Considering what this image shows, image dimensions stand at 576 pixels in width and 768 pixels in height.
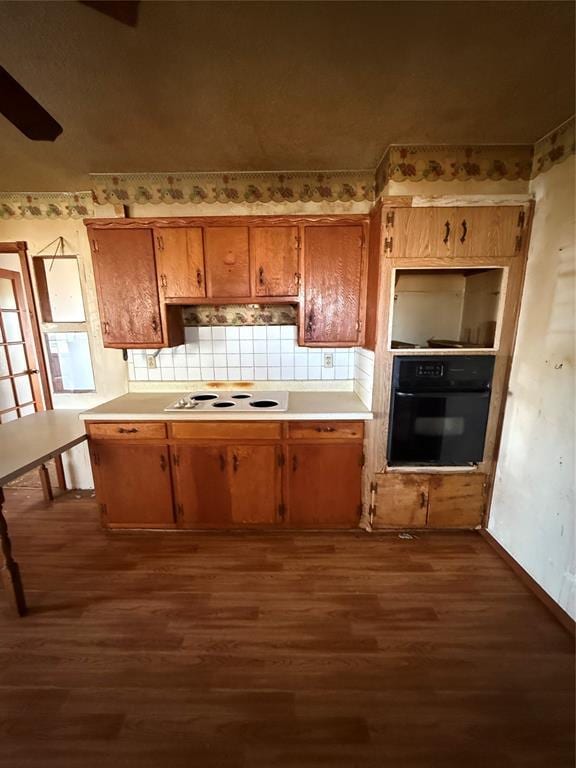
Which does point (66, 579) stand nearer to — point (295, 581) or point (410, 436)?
point (295, 581)

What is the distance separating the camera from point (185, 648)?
1.38 metres

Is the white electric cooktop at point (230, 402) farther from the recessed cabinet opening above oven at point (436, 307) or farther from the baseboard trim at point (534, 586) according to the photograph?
the baseboard trim at point (534, 586)

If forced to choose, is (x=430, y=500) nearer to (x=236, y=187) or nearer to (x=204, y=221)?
(x=204, y=221)

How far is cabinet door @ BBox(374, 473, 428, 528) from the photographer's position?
2.04 meters

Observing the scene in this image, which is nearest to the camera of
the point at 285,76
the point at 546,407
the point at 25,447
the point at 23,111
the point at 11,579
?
the point at 23,111

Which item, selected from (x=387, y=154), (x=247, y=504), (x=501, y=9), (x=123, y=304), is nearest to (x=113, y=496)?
(x=247, y=504)

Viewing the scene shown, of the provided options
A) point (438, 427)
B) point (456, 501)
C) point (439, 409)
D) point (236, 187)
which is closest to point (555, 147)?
point (439, 409)

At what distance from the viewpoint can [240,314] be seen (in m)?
2.38

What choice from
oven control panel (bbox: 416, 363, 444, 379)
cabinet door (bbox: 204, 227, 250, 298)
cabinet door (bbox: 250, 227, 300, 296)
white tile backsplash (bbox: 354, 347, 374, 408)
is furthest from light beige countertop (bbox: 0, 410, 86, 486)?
oven control panel (bbox: 416, 363, 444, 379)

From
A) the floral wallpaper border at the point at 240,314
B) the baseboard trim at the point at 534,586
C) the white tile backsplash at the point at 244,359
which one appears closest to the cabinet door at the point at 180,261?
the floral wallpaper border at the point at 240,314

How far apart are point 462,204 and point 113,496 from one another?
294cm

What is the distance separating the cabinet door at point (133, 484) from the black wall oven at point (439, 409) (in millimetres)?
1591

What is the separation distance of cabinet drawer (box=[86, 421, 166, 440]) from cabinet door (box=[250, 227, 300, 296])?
1.15m

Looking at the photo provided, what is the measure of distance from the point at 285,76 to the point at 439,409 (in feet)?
6.25
